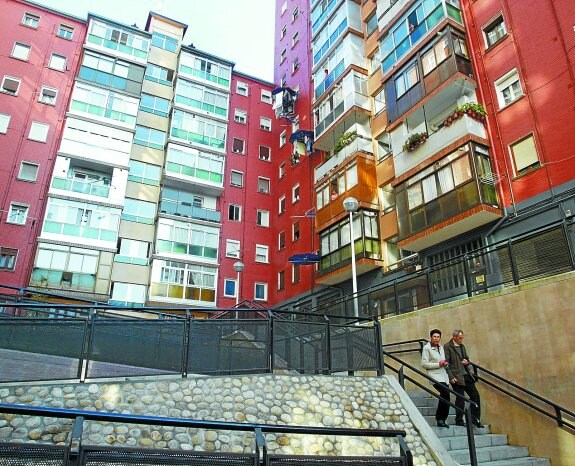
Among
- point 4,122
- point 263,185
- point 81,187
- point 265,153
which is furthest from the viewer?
point 265,153

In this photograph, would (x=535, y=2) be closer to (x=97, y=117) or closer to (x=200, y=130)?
(x=200, y=130)

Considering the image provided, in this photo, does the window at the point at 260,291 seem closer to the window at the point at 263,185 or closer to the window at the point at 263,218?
the window at the point at 263,218

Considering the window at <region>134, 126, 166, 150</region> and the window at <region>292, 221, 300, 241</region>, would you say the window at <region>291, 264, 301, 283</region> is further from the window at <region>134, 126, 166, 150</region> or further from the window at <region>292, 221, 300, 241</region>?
the window at <region>134, 126, 166, 150</region>

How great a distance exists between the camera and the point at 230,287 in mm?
31016

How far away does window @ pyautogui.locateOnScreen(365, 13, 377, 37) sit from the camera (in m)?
27.3

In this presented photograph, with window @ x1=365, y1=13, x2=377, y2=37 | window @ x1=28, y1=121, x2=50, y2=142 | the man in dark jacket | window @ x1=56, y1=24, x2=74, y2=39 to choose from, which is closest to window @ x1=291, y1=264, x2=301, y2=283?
window @ x1=365, y1=13, x2=377, y2=37

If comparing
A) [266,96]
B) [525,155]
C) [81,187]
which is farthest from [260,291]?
[525,155]

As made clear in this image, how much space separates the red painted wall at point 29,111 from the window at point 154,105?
4728 mm

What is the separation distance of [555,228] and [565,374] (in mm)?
3295

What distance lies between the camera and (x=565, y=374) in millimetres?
8711

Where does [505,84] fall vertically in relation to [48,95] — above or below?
below

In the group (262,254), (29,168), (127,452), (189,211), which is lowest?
(127,452)

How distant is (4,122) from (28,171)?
3.26 m

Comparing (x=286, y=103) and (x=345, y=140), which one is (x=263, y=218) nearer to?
(x=286, y=103)
